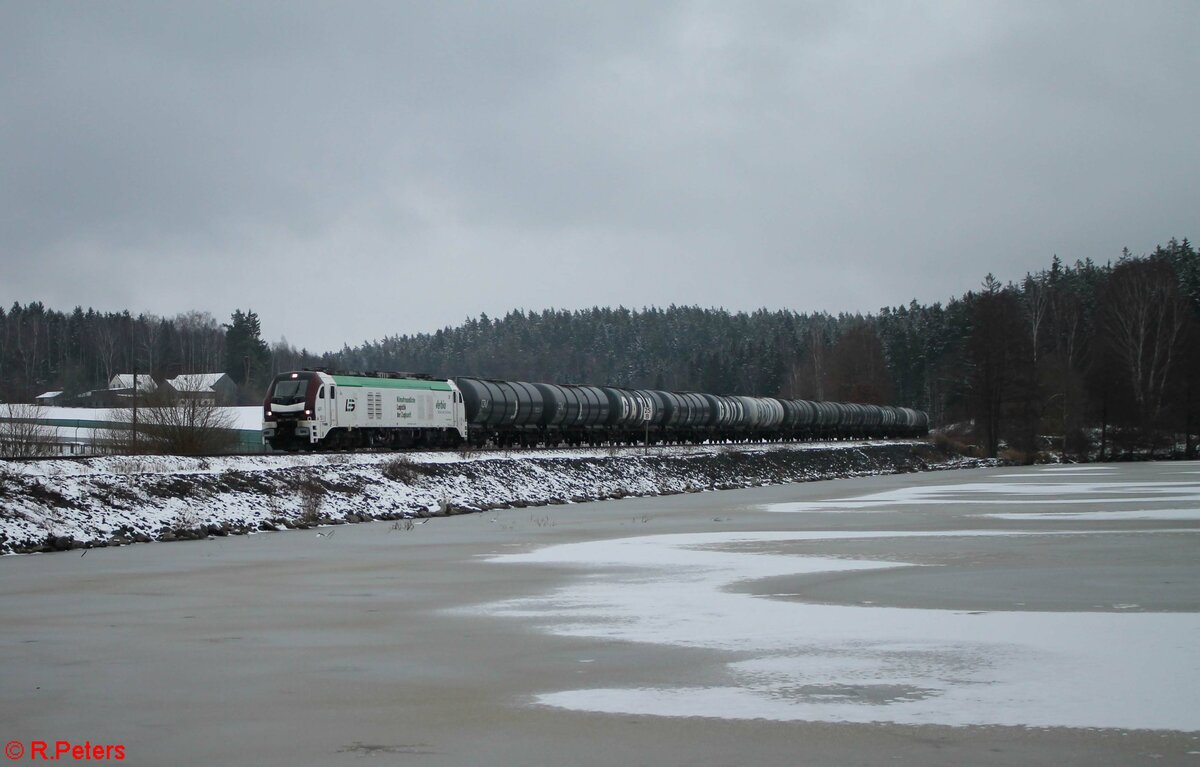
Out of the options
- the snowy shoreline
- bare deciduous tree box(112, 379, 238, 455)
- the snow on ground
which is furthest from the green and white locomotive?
the snow on ground

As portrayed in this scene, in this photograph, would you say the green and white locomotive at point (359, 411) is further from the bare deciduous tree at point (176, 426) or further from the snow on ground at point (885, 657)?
the snow on ground at point (885, 657)

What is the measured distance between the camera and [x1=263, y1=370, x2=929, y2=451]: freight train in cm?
4434

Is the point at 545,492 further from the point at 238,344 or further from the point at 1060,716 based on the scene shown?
the point at 238,344

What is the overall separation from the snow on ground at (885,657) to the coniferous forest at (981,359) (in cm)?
6518

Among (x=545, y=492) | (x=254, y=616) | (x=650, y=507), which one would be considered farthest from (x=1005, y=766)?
(x=545, y=492)

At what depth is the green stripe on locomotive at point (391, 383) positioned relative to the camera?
1777 inches

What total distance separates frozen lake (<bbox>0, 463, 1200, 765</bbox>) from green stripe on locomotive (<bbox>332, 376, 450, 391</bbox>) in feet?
72.5

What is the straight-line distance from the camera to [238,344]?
14300 centimetres

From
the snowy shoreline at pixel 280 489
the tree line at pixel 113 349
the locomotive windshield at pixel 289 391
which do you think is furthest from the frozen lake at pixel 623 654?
the tree line at pixel 113 349

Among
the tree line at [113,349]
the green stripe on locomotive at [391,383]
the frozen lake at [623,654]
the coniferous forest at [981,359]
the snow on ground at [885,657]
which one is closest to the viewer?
the frozen lake at [623,654]

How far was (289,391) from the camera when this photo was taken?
146 ft

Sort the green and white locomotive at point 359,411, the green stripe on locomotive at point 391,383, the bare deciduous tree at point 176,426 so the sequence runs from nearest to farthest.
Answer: the bare deciduous tree at point 176,426 < the green and white locomotive at point 359,411 < the green stripe on locomotive at point 391,383

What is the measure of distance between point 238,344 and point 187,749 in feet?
465

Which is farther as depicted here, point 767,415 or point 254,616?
point 767,415
